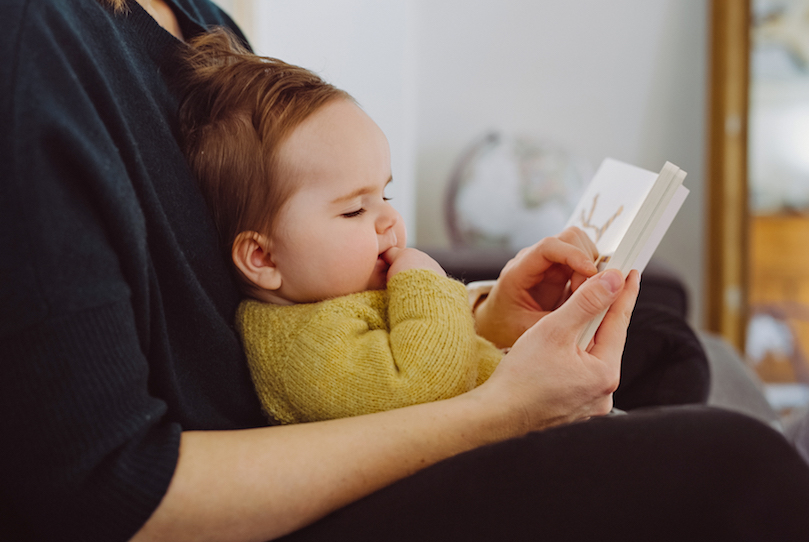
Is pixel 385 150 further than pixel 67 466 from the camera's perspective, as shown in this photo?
Yes

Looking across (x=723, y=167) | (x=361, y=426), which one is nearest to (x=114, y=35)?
(x=361, y=426)

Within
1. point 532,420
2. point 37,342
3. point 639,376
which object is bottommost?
point 639,376

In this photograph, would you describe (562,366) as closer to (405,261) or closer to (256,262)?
(405,261)

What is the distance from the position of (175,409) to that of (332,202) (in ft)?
0.73

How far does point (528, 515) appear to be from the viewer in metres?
0.44

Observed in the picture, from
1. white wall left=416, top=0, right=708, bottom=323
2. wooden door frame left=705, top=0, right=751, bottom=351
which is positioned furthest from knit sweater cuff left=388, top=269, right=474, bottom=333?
wooden door frame left=705, top=0, right=751, bottom=351

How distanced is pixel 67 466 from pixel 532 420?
0.35 metres

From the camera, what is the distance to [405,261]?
61 centimetres

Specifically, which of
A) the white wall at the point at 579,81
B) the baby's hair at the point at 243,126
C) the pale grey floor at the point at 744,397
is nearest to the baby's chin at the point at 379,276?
the baby's hair at the point at 243,126

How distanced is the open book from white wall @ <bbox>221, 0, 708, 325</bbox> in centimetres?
145

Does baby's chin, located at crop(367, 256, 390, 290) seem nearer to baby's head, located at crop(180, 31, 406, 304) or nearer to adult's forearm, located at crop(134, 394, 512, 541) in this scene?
baby's head, located at crop(180, 31, 406, 304)

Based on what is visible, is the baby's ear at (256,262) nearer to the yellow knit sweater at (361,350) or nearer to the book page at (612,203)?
the yellow knit sweater at (361,350)

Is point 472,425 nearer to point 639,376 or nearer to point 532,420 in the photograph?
point 532,420

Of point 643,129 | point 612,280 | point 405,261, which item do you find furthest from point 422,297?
point 643,129
